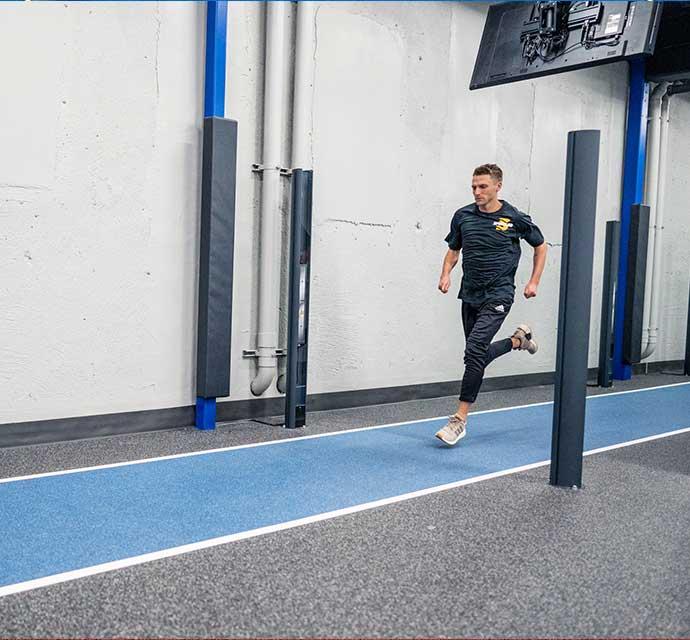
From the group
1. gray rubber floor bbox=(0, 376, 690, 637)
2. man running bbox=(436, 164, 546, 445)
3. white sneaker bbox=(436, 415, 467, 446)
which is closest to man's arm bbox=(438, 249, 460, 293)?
man running bbox=(436, 164, 546, 445)

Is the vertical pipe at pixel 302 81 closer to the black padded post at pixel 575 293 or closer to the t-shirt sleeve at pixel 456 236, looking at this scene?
the t-shirt sleeve at pixel 456 236

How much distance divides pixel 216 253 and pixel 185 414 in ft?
3.35

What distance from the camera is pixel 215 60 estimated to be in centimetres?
445

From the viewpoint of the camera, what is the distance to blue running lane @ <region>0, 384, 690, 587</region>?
8.22 ft

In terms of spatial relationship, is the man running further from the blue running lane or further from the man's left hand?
the blue running lane

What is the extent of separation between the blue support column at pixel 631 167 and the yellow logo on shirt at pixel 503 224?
164 inches

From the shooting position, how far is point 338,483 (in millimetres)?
3359

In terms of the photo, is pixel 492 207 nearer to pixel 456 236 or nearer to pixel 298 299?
pixel 456 236

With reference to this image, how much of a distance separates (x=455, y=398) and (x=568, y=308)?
121 inches

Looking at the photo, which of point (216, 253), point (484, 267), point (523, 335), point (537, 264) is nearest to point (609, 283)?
point (523, 335)

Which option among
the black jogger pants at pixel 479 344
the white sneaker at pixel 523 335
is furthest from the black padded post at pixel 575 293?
the white sneaker at pixel 523 335

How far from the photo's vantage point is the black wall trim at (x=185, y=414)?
13.1 feet

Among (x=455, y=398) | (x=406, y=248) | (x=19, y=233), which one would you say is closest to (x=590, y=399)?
(x=455, y=398)

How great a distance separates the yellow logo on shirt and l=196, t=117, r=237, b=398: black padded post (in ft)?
5.27
